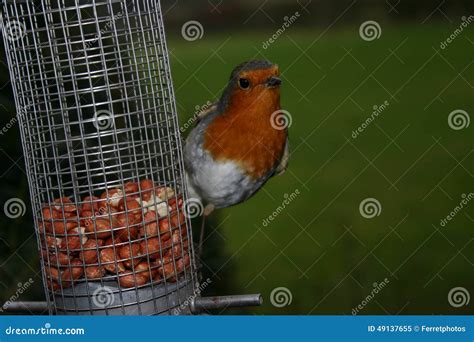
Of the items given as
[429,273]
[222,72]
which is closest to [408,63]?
[222,72]

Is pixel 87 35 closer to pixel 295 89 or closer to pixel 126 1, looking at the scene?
pixel 126 1

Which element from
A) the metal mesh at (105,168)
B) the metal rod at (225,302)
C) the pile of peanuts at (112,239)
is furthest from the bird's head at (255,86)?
the metal rod at (225,302)

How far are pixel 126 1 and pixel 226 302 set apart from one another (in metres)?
1.22

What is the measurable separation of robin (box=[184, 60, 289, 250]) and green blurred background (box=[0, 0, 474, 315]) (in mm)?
316

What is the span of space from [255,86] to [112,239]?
0.90 m

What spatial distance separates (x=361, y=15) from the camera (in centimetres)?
1108

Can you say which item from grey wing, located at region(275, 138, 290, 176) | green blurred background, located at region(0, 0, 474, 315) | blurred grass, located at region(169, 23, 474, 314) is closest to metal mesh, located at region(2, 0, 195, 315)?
green blurred background, located at region(0, 0, 474, 315)

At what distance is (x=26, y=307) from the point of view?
3324 millimetres

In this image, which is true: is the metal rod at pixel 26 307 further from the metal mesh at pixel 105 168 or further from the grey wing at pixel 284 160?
the grey wing at pixel 284 160

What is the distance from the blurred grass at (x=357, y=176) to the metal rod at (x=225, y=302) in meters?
1.01

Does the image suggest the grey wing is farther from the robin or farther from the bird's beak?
the bird's beak

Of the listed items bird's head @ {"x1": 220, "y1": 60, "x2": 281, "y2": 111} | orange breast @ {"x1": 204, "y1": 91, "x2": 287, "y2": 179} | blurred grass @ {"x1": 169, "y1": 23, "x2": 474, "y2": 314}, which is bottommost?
blurred grass @ {"x1": 169, "y1": 23, "x2": 474, "y2": 314}

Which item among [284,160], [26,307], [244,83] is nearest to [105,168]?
[26,307]

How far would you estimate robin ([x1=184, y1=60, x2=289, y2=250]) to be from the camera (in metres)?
3.81
